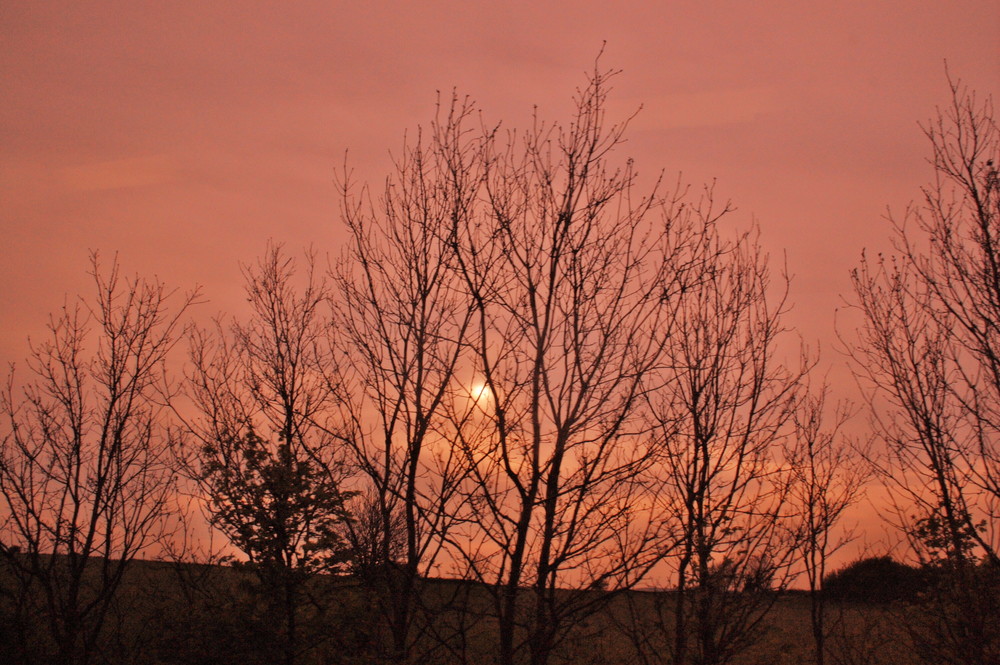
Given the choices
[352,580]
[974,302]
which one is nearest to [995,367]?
[974,302]

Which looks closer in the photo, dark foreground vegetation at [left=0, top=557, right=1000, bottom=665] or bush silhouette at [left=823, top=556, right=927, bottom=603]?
dark foreground vegetation at [left=0, top=557, right=1000, bottom=665]

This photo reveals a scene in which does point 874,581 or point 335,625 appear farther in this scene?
point 874,581

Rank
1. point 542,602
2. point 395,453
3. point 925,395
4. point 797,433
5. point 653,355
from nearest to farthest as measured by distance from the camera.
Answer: point 542,602 → point 653,355 → point 395,453 → point 925,395 → point 797,433

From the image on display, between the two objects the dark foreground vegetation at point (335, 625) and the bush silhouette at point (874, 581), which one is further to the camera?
the bush silhouette at point (874, 581)

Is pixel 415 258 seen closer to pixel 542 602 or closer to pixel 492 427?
pixel 492 427

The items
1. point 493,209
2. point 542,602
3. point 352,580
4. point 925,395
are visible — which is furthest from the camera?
point 352,580

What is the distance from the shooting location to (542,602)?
20.9ft

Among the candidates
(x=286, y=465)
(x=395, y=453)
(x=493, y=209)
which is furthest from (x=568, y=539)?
(x=286, y=465)

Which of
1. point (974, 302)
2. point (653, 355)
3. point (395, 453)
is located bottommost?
point (395, 453)

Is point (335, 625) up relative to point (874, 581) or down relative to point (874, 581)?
down

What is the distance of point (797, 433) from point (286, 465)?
9414 mm

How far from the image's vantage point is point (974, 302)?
8.84m

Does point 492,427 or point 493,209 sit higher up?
point 493,209

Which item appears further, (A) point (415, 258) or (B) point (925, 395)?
(B) point (925, 395)
